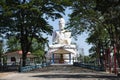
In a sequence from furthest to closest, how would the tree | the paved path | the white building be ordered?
the white building < the tree < the paved path

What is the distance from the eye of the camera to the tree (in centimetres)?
5325

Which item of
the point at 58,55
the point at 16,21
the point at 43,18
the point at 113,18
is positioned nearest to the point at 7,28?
the point at 16,21

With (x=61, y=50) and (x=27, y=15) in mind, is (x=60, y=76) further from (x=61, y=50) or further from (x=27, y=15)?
(x=61, y=50)

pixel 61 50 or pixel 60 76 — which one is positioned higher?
pixel 61 50

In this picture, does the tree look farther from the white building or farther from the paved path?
the white building

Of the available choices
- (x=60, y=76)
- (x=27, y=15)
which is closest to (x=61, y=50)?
(x=27, y=15)

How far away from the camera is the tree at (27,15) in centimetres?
5325

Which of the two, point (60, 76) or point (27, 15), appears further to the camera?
point (27, 15)

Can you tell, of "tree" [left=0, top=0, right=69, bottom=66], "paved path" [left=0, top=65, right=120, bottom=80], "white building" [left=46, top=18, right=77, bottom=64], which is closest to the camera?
"paved path" [left=0, top=65, right=120, bottom=80]

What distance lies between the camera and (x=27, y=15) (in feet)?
180

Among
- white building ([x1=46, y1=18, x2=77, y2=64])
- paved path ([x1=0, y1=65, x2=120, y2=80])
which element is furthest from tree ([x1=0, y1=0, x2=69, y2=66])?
white building ([x1=46, y1=18, x2=77, y2=64])

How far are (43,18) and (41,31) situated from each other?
2956 mm

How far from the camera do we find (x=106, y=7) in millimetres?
32656

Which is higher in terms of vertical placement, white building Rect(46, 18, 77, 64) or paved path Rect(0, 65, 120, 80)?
white building Rect(46, 18, 77, 64)
